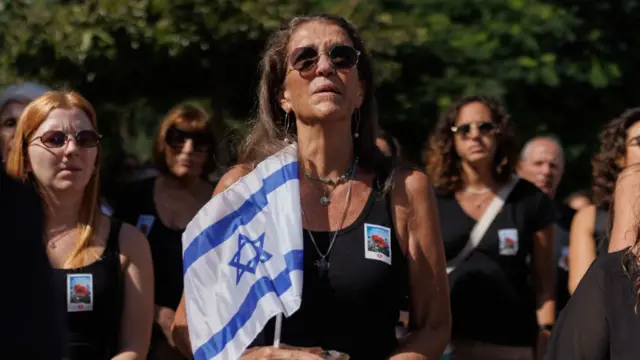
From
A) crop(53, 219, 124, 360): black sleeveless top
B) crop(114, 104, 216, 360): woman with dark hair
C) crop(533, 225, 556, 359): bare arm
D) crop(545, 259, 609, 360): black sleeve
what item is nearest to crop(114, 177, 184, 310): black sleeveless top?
crop(114, 104, 216, 360): woman with dark hair

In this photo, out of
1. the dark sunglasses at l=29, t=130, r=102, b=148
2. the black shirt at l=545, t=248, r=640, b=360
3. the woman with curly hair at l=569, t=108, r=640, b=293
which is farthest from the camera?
the woman with curly hair at l=569, t=108, r=640, b=293

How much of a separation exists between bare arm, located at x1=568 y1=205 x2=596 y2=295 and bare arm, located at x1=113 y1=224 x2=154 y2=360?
2196mm

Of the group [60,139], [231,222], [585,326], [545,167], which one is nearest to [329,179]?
[231,222]

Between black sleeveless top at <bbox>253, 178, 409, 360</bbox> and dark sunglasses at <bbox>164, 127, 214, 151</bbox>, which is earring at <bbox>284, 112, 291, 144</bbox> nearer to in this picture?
black sleeveless top at <bbox>253, 178, 409, 360</bbox>

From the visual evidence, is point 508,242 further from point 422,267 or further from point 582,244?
point 422,267

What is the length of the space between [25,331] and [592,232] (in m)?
4.51

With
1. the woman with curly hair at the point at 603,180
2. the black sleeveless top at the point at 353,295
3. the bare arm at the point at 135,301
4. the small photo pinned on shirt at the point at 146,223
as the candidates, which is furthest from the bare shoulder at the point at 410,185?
the small photo pinned on shirt at the point at 146,223

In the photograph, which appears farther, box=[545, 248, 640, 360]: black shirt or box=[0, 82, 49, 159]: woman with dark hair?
box=[0, 82, 49, 159]: woman with dark hair

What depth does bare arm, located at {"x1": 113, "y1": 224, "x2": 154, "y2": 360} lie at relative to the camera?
5.36m

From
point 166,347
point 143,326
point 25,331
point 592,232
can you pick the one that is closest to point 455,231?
point 592,232

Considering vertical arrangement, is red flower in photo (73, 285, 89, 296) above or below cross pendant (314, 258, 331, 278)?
below

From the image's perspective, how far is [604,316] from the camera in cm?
386

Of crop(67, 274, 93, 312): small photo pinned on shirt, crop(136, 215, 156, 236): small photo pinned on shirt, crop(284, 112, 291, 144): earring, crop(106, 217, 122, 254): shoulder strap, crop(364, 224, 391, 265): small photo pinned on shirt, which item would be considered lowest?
crop(67, 274, 93, 312): small photo pinned on shirt

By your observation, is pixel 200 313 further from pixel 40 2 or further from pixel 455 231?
pixel 40 2
